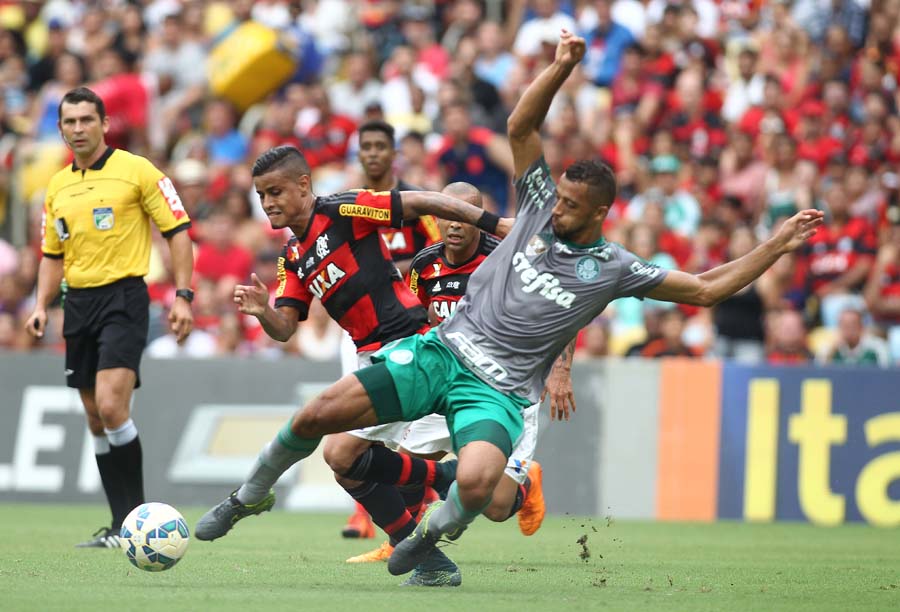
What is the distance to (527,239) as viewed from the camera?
7.40 metres

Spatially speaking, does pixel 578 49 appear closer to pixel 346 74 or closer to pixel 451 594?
pixel 451 594

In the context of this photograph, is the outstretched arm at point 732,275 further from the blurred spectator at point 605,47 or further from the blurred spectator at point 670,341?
the blurred spectator at point 605,47

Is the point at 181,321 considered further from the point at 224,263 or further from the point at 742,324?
the point at 224,263

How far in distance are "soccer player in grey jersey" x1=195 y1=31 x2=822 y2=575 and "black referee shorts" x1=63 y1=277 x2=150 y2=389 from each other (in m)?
2.37

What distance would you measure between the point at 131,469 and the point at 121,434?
310 mm

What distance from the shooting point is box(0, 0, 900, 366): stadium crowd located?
50.9 feet

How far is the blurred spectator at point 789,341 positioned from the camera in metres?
14.6

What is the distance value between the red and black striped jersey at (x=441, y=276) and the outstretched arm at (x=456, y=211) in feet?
5.28

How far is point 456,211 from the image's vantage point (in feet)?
25.1

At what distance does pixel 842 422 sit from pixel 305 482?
5248 millimetres

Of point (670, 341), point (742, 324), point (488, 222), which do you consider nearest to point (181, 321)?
point (488, 222)

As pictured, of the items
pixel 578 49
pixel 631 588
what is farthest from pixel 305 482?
pixel 578 49

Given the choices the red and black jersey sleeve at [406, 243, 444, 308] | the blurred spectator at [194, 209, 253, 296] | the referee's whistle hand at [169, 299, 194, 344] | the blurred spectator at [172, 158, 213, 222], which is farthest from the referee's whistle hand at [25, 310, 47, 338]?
the blurred spectator at [172, 158, 213, 222]

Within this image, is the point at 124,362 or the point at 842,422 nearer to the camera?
the point at 124,362
